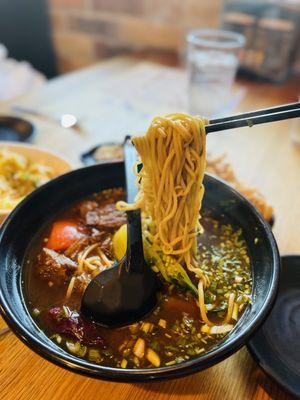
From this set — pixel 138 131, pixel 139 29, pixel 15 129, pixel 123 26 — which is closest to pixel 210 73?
pixel 138 131

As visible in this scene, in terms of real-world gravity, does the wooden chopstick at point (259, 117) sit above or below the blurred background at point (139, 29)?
above

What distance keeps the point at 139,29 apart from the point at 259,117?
329 centimetres

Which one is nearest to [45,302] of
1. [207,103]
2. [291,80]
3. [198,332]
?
[198,332]

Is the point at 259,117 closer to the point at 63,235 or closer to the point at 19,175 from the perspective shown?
the point at 63,235

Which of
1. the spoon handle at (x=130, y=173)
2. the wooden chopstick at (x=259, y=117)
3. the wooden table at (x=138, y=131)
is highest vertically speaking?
the wooden chopstick at (x=259, y=117)

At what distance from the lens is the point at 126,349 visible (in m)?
0.88

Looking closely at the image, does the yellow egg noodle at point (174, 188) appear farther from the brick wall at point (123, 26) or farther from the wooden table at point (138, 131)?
the brick wall at point (123, 26)

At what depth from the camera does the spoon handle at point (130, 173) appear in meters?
1.04

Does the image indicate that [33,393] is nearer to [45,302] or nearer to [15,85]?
[45,302]

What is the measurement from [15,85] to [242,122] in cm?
316

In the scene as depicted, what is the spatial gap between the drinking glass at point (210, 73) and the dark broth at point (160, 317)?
147 cm

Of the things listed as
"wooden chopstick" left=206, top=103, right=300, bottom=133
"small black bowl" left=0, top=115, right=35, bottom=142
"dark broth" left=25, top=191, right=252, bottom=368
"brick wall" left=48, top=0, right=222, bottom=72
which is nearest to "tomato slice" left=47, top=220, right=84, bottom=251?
"dark broth" left=25, top=191, right=252, bottom=368

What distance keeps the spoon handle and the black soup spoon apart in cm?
10

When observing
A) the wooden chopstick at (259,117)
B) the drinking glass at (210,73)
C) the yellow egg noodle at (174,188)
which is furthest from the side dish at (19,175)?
the drinking glass at (210,73)
